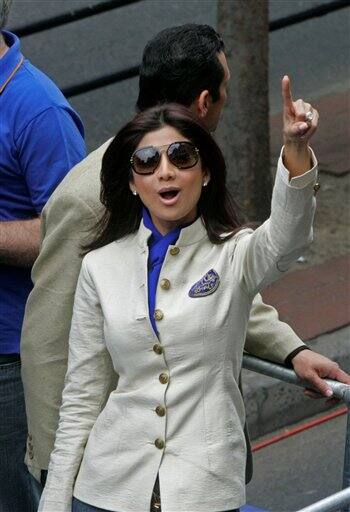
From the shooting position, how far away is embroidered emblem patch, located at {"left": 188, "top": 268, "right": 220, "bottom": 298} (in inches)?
117

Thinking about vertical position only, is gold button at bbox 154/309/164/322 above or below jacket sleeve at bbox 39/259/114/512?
above

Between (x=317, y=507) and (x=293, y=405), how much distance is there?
3.63m

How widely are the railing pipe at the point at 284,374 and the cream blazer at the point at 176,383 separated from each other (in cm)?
28

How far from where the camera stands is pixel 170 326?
2998 millimetres

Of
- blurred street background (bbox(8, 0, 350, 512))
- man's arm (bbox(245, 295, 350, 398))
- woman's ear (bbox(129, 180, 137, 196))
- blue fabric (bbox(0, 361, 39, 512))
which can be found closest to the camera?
woman's ear (bbox(129, 180, 137, 196))

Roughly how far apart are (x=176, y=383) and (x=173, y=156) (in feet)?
1.65

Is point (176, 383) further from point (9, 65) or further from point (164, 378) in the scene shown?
point (9, 65)

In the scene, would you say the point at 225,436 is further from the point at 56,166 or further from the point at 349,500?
the point at 56,166

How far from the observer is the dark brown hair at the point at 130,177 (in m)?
3.08

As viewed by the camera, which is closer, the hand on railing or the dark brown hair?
the dark brown hair

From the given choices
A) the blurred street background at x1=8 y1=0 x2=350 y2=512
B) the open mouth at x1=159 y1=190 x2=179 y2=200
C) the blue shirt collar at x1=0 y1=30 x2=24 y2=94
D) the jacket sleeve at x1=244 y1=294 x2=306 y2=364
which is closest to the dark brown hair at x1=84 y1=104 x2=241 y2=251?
the open mouth at x1=159 y1=190 x2=179 y2=200

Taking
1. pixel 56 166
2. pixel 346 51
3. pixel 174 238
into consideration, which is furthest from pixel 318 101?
pixel 174 238

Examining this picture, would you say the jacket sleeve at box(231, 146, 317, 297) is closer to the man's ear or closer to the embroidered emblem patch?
the embroidered emblem patch

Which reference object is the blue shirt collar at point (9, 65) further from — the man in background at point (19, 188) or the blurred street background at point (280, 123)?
the blurred street background at point (280, 123)
